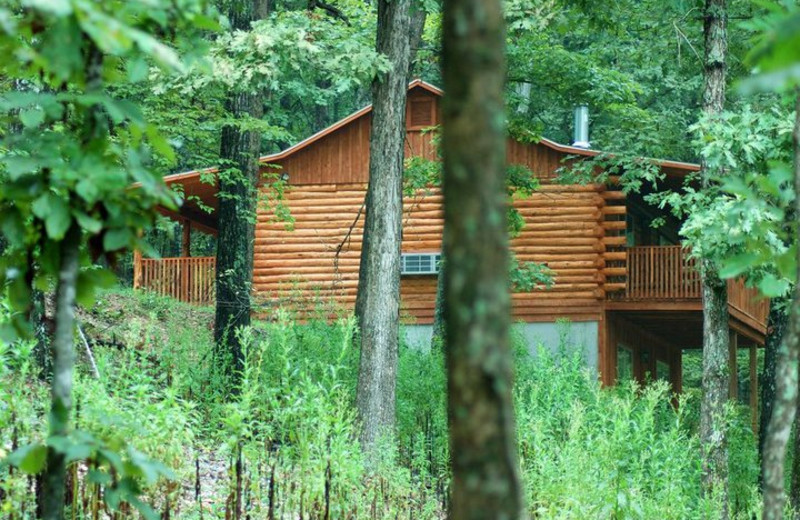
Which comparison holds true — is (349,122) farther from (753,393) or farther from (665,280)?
(753,393)

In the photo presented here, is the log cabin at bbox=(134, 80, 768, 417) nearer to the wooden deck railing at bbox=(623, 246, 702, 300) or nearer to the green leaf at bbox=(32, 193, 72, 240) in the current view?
the wooden deck railing at bbox=(623, 246, 702, 300)

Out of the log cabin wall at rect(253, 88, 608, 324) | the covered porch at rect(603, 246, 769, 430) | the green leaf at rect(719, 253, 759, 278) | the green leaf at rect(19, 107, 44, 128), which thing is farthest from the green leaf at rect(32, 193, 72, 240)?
the log cabin wall at rect(253, 88, 608, 324)

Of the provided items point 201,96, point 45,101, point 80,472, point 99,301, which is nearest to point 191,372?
point 201,96

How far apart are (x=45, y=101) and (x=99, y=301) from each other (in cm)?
1732

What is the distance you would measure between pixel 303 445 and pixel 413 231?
1745 cm

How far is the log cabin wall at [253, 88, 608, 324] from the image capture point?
23703 millimetres

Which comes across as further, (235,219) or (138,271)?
(138,271)

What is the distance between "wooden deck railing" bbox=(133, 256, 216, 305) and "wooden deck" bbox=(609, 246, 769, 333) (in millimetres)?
9448

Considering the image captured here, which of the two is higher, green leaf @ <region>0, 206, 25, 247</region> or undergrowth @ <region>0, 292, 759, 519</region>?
green leaf @ <region>0, 206, 25, 247</region>

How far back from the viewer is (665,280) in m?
23.0

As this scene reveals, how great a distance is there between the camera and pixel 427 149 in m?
24.4

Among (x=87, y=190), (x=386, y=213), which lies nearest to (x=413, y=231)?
(x=386, y=213)

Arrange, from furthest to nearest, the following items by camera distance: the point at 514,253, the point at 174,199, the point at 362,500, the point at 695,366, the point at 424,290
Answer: the point at 695,366
the point at 424,290
the point at 514,253
the point at 362,500
the point at 174,199

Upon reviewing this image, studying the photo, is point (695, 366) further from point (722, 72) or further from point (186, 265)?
point (722, 72)
